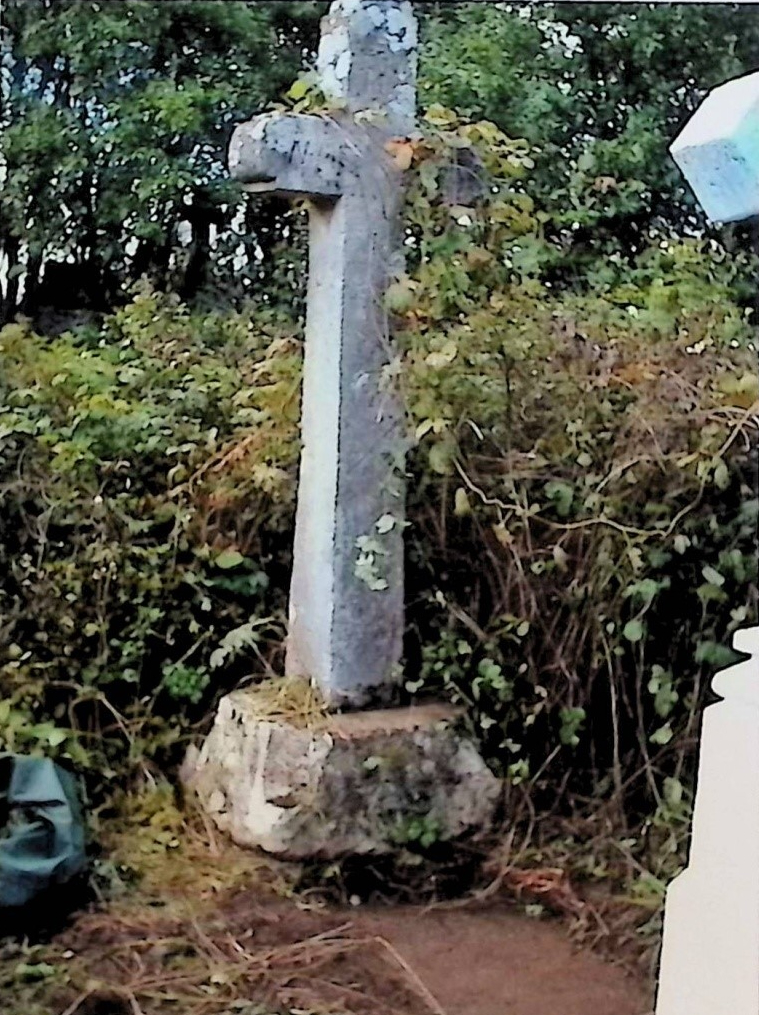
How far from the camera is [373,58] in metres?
1.22

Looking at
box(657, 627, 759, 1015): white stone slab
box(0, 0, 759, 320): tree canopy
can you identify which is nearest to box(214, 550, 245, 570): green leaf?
box(0, 0, 759, 320): tree canopy

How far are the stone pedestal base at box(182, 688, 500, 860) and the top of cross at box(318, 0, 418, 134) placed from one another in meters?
0.58

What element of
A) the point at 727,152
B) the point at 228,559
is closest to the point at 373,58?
the point at 727,152

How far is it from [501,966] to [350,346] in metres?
0.61

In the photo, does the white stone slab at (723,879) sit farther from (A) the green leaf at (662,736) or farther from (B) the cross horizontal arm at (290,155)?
(B) the cross horizontal arm at (290,155)

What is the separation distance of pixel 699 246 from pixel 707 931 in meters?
0.64

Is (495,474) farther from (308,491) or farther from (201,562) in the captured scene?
(201,562)

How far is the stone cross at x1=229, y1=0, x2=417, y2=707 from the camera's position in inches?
48.0

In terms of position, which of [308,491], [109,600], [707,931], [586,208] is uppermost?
[586,208]

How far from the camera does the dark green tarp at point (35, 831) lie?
124cm

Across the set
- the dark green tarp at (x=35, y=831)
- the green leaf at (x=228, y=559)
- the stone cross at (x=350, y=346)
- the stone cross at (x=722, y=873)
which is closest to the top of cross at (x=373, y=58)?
the stone cross at (x=350, y=346)

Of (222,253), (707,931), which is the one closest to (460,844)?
(707,931)

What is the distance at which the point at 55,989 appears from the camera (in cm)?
123

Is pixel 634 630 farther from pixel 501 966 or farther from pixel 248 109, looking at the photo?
pixel 248 109
